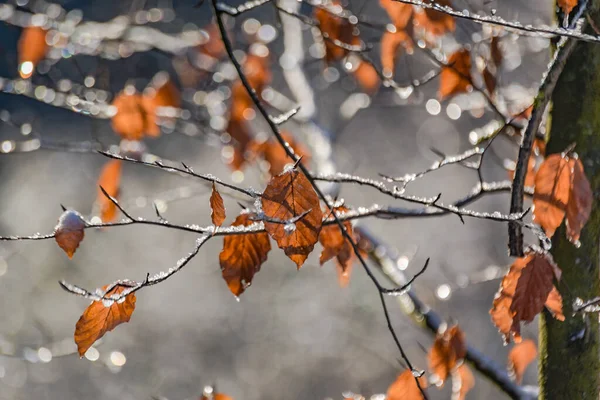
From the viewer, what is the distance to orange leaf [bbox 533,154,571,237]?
102 centimetres

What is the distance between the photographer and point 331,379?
6.20m

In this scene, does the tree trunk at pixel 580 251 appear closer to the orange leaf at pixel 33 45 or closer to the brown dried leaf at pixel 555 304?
the brown dried leaf at pixel 555 304

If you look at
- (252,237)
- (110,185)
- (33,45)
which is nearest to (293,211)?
(252,237)

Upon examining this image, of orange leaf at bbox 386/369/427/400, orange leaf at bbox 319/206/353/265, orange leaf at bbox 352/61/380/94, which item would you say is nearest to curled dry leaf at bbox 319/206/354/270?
orange leaf at bbox 319/206/353/265

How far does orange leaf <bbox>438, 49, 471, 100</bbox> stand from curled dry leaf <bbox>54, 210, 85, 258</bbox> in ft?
2.99

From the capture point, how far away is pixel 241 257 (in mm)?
1109

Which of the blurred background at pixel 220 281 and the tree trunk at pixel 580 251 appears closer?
the tree trunk at pixel 580 251

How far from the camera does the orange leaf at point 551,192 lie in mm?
1021

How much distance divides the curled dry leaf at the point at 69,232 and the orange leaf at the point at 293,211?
1.14 feet

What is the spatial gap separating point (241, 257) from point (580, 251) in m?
0.64

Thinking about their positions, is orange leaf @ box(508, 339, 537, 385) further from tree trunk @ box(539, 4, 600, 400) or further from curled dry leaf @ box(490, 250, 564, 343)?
curled dry leaf @ box(490, 250, 564, 343)

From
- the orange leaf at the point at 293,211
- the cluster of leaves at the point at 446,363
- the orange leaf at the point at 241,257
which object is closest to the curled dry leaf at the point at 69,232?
the orange leaf at the point at 241,257

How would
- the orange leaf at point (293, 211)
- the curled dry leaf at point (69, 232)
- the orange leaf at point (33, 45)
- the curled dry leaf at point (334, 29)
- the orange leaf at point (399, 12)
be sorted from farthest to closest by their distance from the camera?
the orange leaf at point (33, 45)
the curled dry leaf at point (334, 29)
the orange leaf at point (399, 12)
the curled dry leaf at point (69, 232)
the orange leaf at point (293, 211)

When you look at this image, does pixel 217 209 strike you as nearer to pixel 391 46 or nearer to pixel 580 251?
pixel 580 251
